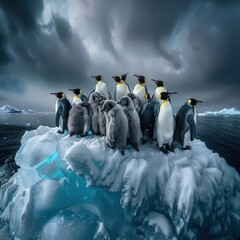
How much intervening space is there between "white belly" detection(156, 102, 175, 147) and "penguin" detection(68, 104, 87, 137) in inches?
70.5

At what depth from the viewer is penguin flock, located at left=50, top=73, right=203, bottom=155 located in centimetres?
303

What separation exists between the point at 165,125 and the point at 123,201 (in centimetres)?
179

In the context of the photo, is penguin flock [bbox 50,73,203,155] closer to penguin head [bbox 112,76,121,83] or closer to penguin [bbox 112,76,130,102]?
penguin [bbox 112,76,130,102]

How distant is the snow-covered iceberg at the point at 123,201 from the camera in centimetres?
261

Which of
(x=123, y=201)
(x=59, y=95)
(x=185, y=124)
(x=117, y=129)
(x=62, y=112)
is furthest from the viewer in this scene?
(x=59, y=95)

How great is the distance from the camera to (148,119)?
380 centimetres

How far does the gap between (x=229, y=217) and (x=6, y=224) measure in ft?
15.1

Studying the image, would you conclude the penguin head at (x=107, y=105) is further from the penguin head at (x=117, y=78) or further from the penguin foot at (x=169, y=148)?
the penguin head at (x=117, y=78)

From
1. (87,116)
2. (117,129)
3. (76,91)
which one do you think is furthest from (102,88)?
(117,129)

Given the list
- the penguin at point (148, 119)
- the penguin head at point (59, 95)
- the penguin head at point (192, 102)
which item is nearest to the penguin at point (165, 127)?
the penguin at point (148, 119)

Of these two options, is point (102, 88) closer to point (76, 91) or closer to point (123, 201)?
point (76, 91)

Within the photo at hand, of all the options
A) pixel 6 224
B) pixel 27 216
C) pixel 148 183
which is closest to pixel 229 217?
pixel 148 183

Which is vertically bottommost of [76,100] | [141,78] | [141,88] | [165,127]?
[165,127]

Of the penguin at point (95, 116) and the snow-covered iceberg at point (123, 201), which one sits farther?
the penguin at point (95, 116)
